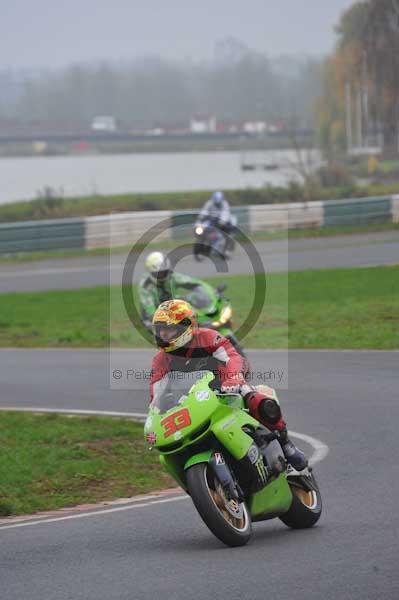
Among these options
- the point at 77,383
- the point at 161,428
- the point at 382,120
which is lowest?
the point at 77,383

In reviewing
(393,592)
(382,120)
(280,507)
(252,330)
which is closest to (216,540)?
(280,507)

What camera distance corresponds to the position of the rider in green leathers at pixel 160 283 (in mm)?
15289

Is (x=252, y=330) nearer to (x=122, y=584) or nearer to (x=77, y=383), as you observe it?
(x=77, y=383)

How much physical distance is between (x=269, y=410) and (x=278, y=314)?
1335 cm

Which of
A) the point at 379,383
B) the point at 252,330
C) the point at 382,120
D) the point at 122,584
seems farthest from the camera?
the point at 382,120

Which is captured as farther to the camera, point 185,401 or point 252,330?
point 252,330

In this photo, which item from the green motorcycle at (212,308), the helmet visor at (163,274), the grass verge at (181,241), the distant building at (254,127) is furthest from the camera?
the distant building at (254,127)

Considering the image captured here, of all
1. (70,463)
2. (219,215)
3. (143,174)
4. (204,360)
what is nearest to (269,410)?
(204,360)

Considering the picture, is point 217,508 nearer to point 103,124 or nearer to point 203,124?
point 203,124

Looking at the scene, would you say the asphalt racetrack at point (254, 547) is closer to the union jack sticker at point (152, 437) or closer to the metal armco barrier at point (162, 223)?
the union jack sticker at point (152, 437)

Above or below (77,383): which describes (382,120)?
above

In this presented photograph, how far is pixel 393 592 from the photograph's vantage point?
233 inches

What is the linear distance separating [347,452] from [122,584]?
176 inches

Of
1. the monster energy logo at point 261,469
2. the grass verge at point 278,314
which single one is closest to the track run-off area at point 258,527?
the monster energy logo at point 261,469
